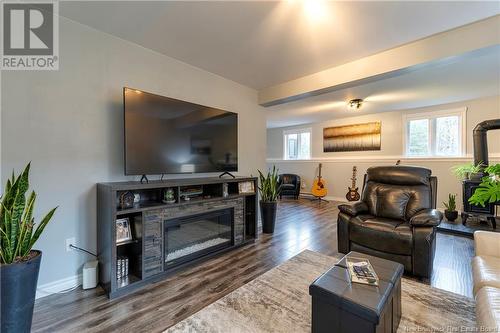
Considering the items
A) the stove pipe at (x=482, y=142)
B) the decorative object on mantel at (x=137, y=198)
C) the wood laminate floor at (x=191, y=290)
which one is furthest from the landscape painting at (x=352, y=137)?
the decorative object on mantel at (x=137, y=198)

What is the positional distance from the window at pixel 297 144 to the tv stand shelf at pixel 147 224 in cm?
491

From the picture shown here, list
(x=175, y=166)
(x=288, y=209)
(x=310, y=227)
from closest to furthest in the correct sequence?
(x=175, y=166), (x=310, y=227), (x=288, y=209)

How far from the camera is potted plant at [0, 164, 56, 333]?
125cm

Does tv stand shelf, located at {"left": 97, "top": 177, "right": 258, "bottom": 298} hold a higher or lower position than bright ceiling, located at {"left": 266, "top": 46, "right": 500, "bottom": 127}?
lower

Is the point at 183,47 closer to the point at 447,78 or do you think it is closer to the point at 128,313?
the point at 128,313

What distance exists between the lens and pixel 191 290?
1.91 m

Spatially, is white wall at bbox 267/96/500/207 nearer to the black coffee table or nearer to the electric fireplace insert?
the electric fireplace insert

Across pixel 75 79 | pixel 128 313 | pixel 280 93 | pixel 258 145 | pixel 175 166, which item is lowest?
pixel 128 313

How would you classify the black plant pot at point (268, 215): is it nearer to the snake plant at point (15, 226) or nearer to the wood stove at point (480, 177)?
the snake plant at point (15, 226)

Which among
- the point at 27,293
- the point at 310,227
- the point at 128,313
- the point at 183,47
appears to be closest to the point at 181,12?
the point at 183,47

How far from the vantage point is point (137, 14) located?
1869 millimetres

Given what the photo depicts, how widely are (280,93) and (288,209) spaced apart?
110 inches

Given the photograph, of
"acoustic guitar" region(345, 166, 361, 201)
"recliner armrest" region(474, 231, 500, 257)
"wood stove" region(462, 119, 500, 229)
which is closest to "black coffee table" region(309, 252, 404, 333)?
"recliner armrest" region(474, 231, 500, 257)

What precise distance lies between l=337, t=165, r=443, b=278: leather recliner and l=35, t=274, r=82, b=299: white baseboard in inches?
108
